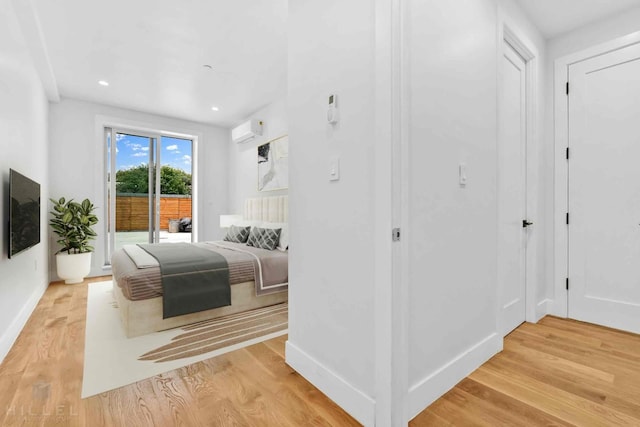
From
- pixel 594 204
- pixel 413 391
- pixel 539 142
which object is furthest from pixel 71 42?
pixel 594 204

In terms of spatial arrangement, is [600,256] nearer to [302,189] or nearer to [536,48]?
[536,48]

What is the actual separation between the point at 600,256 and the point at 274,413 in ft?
9.56

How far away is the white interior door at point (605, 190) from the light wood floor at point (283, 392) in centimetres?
41

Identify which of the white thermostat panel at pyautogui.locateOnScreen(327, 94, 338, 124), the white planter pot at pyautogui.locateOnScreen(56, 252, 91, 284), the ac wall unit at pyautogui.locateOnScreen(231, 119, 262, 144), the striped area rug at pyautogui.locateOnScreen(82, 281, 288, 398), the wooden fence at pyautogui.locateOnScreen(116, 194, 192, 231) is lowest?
the striped area rug at pyautogui.locateOnScreen(82, 281, 288, 398)

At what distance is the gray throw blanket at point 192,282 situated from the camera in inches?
103

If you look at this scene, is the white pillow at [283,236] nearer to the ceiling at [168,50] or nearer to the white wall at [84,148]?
the ceiling at [168,50]

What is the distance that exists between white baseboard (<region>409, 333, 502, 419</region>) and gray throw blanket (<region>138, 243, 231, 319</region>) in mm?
1945

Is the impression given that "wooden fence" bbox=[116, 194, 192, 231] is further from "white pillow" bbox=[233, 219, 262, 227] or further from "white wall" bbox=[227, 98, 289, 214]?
"white pillow" bbox=[233, 219, 262, 227]

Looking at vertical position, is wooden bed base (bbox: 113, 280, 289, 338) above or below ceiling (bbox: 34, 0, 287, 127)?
below

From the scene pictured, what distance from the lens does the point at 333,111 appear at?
5.25ft

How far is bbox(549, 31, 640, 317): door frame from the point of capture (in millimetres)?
2787

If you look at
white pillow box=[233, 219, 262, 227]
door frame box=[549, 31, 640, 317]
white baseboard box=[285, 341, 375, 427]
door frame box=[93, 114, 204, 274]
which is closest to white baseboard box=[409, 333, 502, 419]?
white baseboard box=[285, 341, 375, 427]

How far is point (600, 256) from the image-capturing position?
2.62m

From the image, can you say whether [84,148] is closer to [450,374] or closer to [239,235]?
[239,235]
